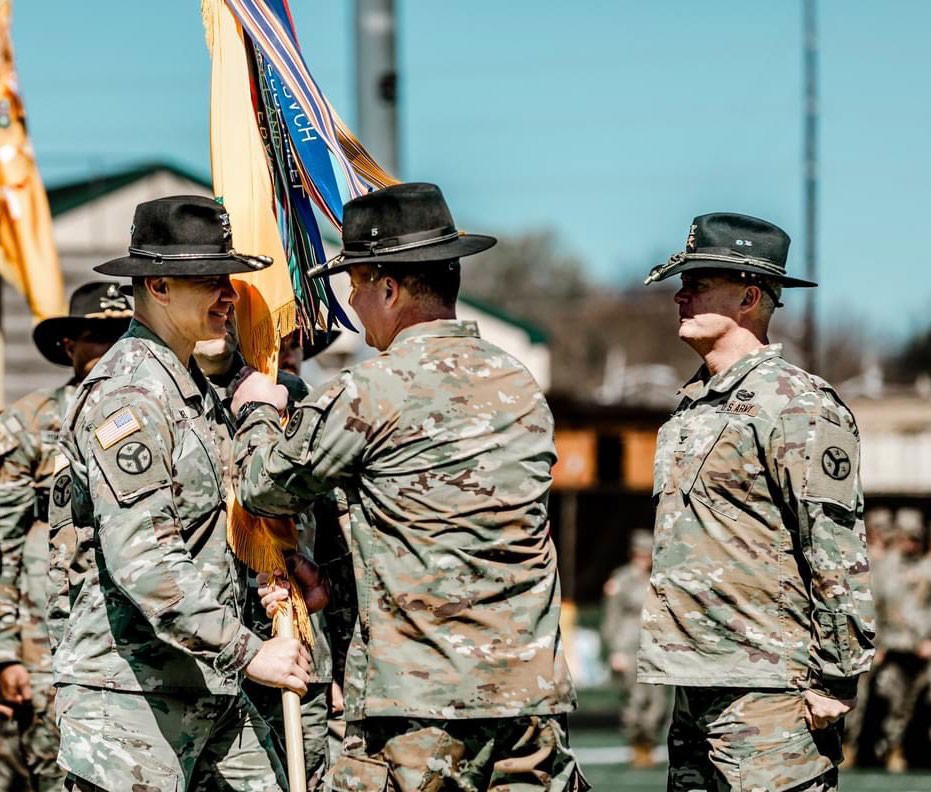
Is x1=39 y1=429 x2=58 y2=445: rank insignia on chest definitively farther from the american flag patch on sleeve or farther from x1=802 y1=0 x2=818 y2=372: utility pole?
x1=802 y1=0 x2=818 y2=372: utility pole

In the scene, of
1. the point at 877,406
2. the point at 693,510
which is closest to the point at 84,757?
the point at 693,510

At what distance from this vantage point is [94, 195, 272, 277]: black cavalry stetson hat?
5.05m

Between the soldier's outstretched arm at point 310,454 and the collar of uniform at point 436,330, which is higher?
the collar of uniform at point 436,330

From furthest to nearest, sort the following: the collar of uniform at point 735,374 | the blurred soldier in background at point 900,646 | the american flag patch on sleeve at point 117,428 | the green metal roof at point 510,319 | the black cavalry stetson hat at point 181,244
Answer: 1. the green metal roof at point 510,319
2. the blurred soldier in background at point 900,646
3. the collar of uniform at point 735,374
4. the black cavalry stetson hat at point 181,244
5. the american flag patch on sleeve at point 117,428

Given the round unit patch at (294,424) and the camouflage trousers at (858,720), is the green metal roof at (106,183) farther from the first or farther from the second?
the round unit patch at (294,424)

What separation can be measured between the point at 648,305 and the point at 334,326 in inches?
2506

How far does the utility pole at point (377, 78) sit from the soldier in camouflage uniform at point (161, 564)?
9.55 feet

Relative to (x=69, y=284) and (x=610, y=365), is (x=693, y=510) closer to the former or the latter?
(x=69, y=284)

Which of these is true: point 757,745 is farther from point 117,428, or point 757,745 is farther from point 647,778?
point 647,778

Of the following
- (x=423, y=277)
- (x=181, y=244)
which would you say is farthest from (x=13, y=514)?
(x=423, y=277)

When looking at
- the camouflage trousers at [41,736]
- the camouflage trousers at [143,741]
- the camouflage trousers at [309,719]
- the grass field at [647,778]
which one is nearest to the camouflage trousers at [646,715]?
the grass field at [647,778]

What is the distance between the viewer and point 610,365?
64312mm

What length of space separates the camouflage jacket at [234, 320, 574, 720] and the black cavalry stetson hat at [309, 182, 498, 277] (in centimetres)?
25

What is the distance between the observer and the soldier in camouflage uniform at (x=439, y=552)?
4.50 meters
